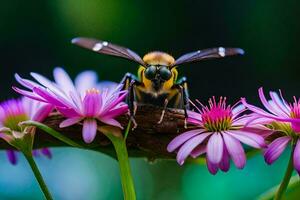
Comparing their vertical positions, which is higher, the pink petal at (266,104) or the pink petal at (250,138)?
the pink petal at (266,104)

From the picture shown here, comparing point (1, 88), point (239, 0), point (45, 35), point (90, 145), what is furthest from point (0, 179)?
point (90, 145)

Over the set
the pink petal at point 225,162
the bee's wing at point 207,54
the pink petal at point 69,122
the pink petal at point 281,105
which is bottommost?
the pink petal at point 225,162

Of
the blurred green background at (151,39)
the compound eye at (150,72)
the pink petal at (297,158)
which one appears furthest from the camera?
the blurred green background at (151,39)

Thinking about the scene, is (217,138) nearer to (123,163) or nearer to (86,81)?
(123,163)

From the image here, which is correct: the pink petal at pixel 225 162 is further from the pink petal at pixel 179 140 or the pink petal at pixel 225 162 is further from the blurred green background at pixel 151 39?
the blurred green background at pixel 151 39

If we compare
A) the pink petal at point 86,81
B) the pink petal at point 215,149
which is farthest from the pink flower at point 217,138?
the pink petal at point 86,81

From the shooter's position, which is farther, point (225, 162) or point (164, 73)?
point (164, 73)

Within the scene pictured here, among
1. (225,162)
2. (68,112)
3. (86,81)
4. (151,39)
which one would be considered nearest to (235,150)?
(225,162)
